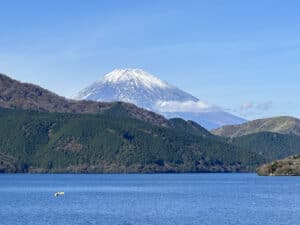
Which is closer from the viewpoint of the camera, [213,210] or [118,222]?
[118,222]

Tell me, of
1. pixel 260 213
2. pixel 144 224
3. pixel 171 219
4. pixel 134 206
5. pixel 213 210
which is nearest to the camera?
pixel 144 224

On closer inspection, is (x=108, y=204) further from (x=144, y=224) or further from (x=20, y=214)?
(x=144, y=224)

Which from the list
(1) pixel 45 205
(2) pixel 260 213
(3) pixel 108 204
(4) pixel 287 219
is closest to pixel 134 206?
(3) pixel 108 204

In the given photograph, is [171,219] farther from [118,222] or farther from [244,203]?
[244,203]

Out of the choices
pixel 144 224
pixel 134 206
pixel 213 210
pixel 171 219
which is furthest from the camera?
pixel 134 206

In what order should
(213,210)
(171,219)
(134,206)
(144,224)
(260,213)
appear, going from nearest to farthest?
(144,224)
(171,219)
(260,213)
(213,210)
(134,206)

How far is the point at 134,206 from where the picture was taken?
18800 centimetres

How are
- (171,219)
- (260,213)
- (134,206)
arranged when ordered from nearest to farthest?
(171,219)
(260,213)
(134,206)

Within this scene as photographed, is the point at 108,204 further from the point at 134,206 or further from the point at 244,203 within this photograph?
the point at 244,203

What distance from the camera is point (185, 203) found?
199 m

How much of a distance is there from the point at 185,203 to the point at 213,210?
77.9ft

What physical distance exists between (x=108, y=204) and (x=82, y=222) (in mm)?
49360

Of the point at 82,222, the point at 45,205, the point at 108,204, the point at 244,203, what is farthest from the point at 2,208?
the point at 244,203

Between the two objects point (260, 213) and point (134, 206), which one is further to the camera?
point (134, 206)
